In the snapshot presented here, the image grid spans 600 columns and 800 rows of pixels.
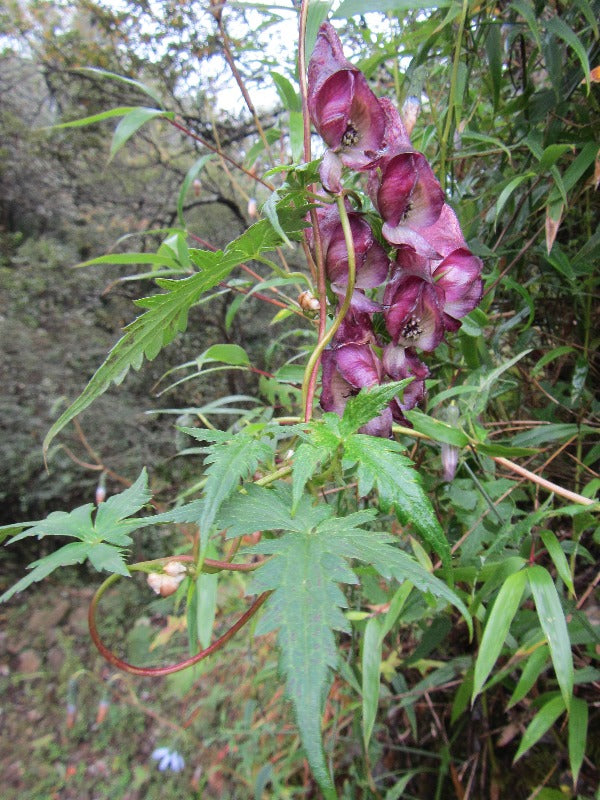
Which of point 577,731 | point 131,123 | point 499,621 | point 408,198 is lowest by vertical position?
point 577,731

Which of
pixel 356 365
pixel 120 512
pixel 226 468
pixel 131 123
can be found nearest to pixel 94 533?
pixel 120 512

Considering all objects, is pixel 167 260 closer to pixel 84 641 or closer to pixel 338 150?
pixel 338 150

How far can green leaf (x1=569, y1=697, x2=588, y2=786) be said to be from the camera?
64cm

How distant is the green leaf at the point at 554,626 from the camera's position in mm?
483

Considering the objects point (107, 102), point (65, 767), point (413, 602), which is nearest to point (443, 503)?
point (413, 602)

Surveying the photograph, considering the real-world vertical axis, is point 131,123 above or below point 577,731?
above

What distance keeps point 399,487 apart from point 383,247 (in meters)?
0.22

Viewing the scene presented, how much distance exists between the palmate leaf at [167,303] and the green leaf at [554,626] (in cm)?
42

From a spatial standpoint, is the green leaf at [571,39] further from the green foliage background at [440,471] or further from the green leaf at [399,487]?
the green leaf at [399,487]

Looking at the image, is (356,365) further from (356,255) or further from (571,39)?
(571,39)

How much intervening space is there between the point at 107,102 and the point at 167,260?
7.73 feet

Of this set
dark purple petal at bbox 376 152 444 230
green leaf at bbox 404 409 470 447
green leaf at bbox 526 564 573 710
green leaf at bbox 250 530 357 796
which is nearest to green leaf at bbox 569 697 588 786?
green leaf at bbox 526 564 573 710

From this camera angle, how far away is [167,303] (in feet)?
1.22

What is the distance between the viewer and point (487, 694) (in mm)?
867
